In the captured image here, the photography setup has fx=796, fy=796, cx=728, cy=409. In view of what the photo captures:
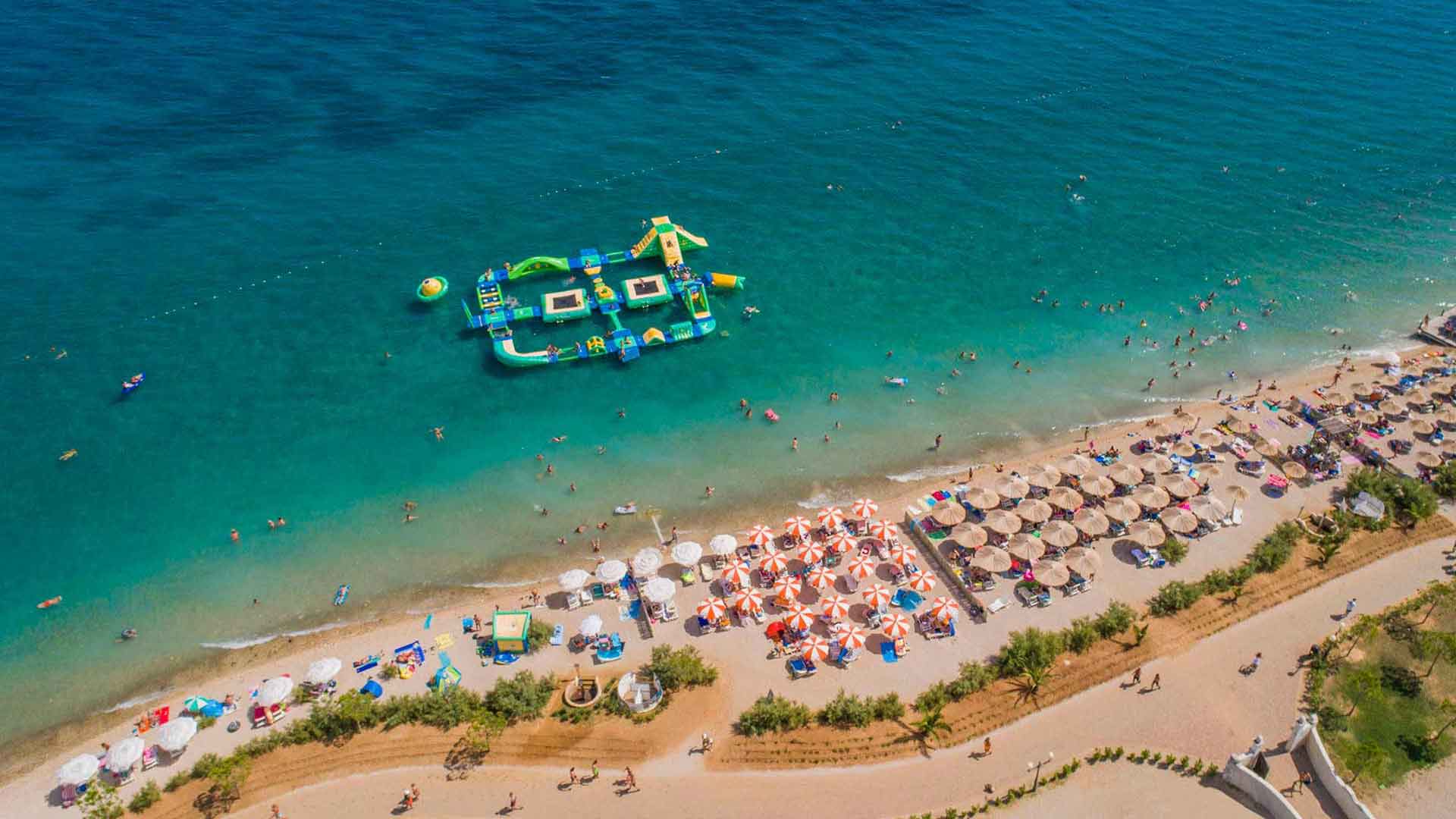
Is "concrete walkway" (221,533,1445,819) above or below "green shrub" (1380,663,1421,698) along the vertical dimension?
below

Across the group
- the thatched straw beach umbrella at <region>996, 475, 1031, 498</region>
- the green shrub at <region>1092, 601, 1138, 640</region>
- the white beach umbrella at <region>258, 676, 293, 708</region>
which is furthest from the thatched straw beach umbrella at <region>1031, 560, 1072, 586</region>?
the white beach umbrella at <region>258, 676, 293, 708</region>

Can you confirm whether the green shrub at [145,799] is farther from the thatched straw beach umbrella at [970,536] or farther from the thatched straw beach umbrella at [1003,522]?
the thatched straw beach umbrella at [1003,522]

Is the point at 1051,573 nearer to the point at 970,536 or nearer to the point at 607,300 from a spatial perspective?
the point at 970,536

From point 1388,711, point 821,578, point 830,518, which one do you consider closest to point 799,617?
point 821,578

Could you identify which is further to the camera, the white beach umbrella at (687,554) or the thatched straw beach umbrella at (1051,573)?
the white beach umbrella at (687,554)

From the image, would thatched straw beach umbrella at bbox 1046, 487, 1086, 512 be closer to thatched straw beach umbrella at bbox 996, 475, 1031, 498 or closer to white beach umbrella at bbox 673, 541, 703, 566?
thatched straw beach umbrella at bbox 996, 475, 1031, 498

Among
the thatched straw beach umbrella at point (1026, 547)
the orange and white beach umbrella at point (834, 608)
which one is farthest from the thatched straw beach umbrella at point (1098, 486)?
the orange and white beach umbrella at point (834, 608)

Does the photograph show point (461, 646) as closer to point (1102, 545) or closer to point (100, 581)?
point (100, 581)
